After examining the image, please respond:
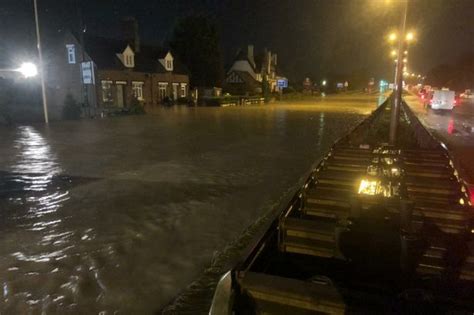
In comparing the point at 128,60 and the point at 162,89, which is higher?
the point at 128,60

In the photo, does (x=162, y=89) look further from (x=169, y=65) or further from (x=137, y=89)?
(x=137, y=89)

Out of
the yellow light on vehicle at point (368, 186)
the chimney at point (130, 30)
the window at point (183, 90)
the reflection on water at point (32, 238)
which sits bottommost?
the reflection on water at point (32, 238)

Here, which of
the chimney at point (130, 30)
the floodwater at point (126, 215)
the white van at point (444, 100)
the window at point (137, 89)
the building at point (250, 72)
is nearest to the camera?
the floodwater at point (126, 215)

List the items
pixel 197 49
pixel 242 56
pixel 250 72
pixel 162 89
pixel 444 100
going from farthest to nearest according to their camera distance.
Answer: pixel 242 56
pixel 250 72
pixel 197 49
pixel 162 89
pixel 444 100

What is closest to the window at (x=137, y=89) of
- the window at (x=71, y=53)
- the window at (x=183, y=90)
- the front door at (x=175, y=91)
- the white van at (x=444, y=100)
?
the front door at (x=175, y=91)

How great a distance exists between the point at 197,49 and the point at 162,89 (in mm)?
15893

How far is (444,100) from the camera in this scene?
106 ft

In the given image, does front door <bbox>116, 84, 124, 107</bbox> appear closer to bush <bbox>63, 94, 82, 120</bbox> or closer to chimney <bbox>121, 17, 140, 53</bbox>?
chimney <bbox>121, 17, 140, 53</bbox>

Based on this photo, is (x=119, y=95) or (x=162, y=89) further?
(x=162, y=89)

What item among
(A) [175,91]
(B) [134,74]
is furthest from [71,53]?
(A) [175,91]

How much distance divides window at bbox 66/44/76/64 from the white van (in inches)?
1449

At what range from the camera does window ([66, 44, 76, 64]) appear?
39.7m

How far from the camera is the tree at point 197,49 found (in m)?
59.2

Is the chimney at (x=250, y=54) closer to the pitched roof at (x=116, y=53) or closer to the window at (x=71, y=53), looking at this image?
the pitched roof at (x=116, y=53)
